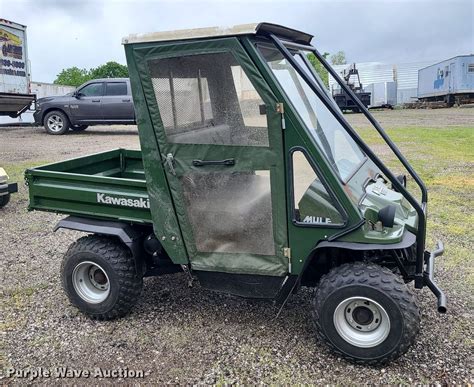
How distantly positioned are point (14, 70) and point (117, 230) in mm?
12999

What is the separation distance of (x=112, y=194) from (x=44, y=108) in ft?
45.5

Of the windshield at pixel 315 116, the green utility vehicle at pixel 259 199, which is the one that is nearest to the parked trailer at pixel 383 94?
the windshield at pixel 315 116

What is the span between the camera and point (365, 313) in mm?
3150

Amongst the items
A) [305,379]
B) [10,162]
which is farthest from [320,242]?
[10,162]

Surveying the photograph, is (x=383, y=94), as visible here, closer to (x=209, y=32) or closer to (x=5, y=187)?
(x=5, y=187)

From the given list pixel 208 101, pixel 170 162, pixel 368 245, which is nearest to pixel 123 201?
pixel 170 162

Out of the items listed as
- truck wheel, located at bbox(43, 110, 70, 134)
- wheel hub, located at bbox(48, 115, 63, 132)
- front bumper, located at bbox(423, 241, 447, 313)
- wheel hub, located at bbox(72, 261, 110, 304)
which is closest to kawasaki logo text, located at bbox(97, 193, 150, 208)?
wheel hub, located at bbox(72, 261, 110, 304)

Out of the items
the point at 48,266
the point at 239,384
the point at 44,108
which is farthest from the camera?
the point at 44,108

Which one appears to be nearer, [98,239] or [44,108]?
[98,239]

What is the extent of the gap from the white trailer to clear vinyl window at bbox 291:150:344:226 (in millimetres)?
12283

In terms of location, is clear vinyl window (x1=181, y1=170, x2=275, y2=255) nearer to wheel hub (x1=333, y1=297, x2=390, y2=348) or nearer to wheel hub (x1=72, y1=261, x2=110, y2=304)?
wheel hub (x1=333, y1=297, x2=390, y2=348)

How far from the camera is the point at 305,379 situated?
306 cm

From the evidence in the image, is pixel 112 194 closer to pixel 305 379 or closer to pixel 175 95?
Answer: pixel 175 95

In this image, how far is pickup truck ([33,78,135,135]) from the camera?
1564 cm
